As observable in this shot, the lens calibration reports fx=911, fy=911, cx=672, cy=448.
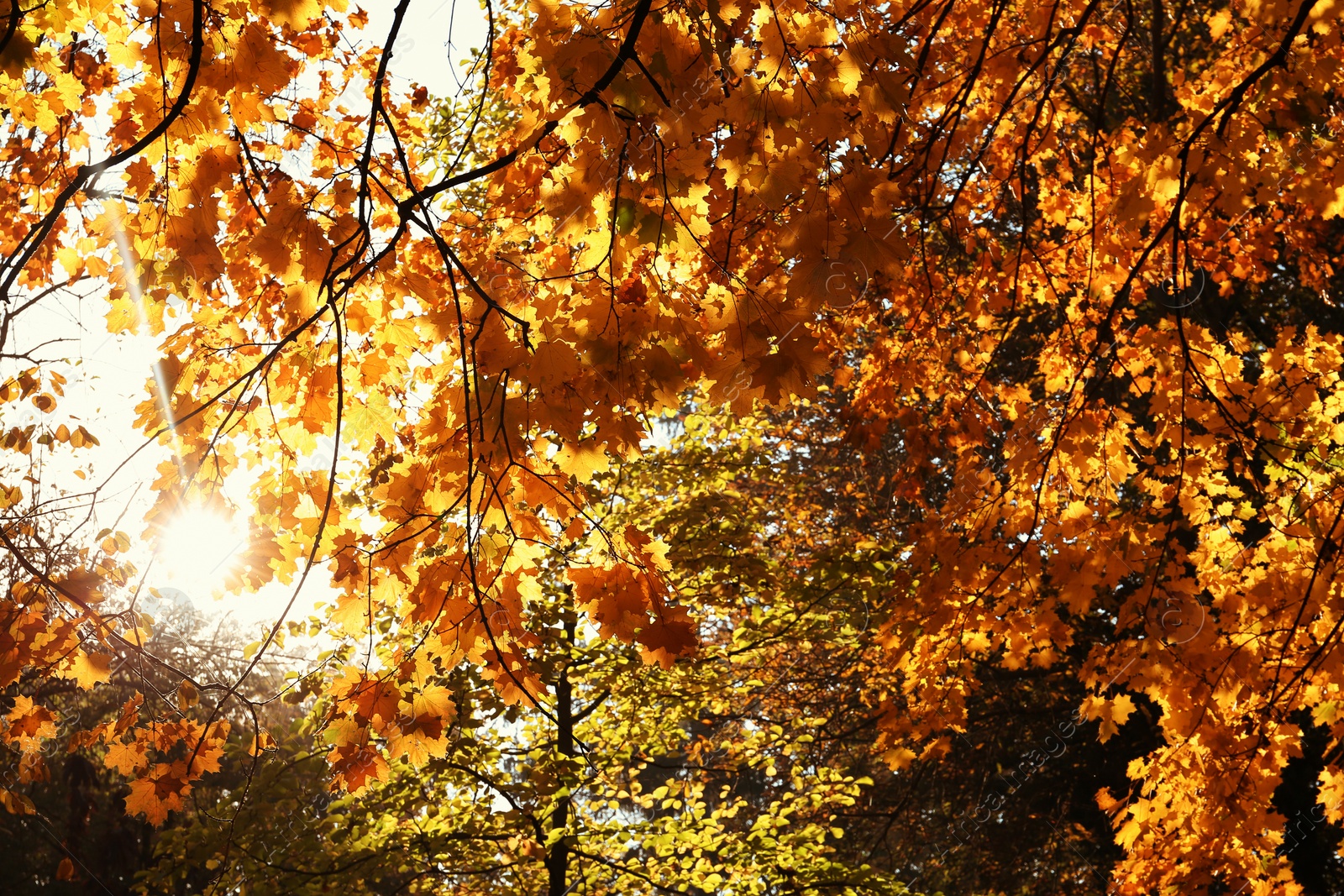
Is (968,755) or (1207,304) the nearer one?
(1207,304)

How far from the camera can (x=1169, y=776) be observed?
4.36m

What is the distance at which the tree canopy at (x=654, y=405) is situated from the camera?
7.28ft

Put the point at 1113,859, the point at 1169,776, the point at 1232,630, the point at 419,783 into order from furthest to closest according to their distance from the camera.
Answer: the point at 1113,859 → the point at 419,783 → the point at 1169,776 → the point at 1232,630

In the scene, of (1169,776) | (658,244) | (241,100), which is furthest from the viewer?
(1169,776)

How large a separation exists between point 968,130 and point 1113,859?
8175 millimetres

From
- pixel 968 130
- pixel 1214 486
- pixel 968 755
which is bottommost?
pixel 1214 486

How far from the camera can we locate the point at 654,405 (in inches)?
90.3

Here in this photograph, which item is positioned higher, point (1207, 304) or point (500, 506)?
point (1207, 304)

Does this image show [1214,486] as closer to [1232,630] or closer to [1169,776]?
[1232,630]

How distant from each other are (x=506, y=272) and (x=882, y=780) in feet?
41.6

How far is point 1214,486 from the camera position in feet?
14.5

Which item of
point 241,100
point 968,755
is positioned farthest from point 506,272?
point 968,755

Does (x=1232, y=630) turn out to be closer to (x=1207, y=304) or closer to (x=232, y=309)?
(x=232, y=309)

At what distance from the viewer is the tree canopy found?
2219 millimetres
